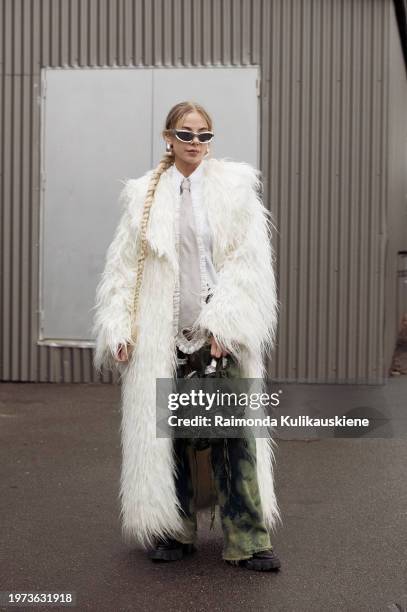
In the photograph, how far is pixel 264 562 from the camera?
458cm

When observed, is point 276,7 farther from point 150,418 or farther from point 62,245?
point 150,418

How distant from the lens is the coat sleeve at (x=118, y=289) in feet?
15.2

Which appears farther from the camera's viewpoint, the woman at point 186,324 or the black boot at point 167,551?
the black boot at point 167,551

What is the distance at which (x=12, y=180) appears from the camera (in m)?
10.2

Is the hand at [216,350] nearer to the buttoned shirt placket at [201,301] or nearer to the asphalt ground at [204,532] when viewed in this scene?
the buttoned shirt placket at [201,301]

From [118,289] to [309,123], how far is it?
550 centimetres

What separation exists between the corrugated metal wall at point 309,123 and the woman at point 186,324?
5149 mm

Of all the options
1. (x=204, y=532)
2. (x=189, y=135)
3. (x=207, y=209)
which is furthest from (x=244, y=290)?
(x=204, y=532)

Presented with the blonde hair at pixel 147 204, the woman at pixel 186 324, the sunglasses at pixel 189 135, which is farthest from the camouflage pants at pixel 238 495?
the sunglasses at pixel 189 135

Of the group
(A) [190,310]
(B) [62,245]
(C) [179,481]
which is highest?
(B) [62,245]

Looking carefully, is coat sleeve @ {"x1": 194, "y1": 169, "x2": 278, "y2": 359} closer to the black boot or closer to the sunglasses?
the sunglasses

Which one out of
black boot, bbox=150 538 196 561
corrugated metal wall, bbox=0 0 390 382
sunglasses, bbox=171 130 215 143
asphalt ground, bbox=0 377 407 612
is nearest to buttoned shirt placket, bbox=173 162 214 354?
sunglasses, bbox=171 130 215 143

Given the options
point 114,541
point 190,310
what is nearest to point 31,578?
point 114,541

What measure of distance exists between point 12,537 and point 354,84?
6061 mm
